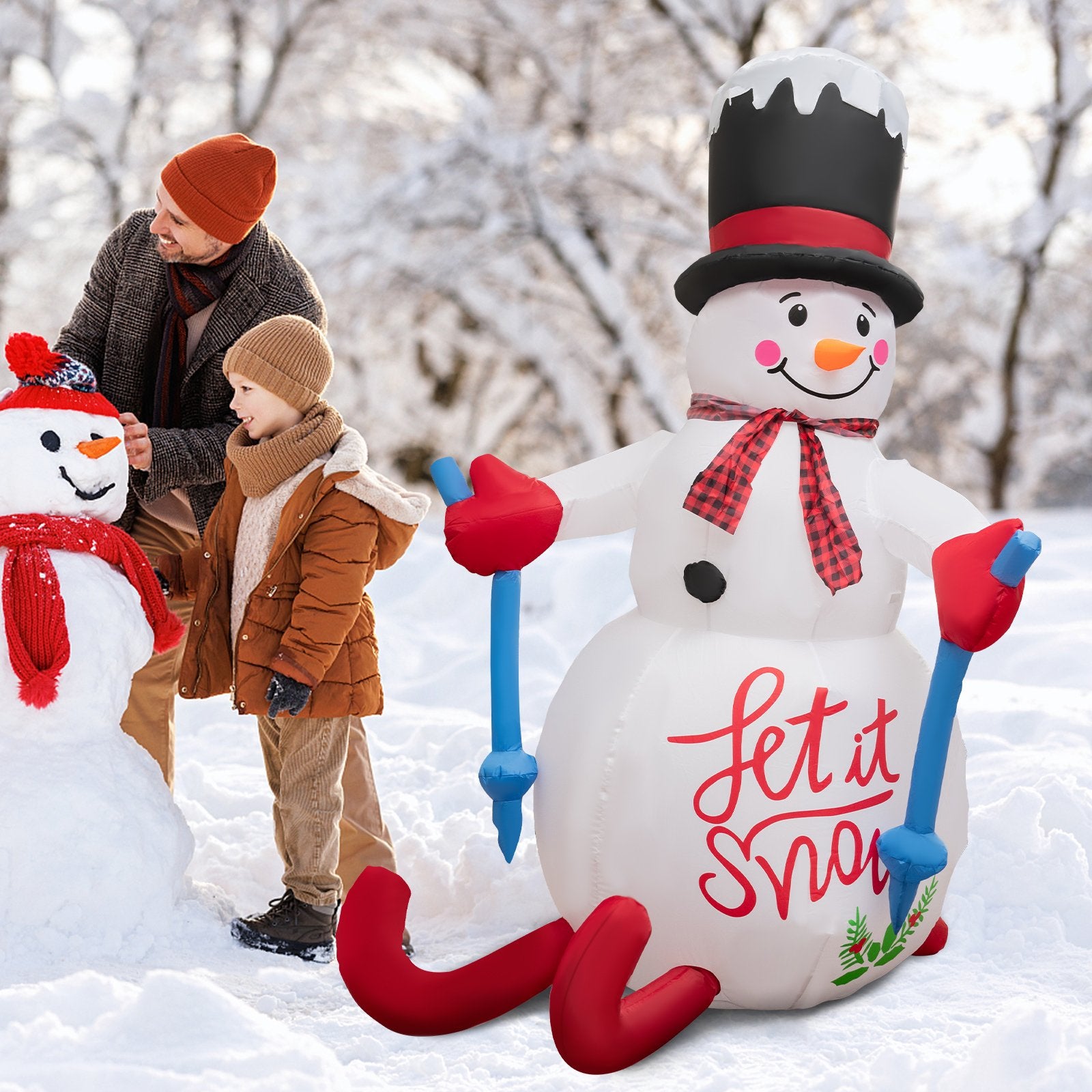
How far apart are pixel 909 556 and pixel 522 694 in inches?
96.7

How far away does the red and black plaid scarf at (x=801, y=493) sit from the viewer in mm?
2379

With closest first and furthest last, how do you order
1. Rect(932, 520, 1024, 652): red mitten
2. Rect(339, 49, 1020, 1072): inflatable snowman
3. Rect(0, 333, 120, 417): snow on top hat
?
Rect(932, 520, 1024, 652): red mitten, Rect(339, 49, 1020, 1072): inflatable snowman, Rect(0, 333, 120, 417): snow on top hat

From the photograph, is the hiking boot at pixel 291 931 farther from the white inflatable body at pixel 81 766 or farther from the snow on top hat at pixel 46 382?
the snow on top hat at pixel 46 382

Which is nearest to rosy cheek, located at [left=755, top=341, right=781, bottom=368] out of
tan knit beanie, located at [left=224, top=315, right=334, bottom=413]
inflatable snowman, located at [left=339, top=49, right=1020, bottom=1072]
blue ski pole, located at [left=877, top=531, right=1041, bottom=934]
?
inflatable snowman, located at [left=339, top=49, right=1020, bottom=1072]

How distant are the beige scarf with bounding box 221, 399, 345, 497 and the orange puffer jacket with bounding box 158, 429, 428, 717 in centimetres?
5

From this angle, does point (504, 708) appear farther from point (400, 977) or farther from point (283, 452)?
point (283, 452)

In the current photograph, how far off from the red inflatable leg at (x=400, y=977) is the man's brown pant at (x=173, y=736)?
746 mm

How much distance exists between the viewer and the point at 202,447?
306 centimetres

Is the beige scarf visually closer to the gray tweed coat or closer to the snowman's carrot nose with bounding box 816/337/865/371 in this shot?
the gray tweed coat

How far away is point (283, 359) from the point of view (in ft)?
9.20

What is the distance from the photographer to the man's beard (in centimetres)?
306

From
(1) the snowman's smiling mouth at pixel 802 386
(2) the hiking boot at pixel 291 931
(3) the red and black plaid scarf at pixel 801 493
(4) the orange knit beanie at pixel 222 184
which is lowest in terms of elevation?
(2) the hiking boot at pixel 291 931

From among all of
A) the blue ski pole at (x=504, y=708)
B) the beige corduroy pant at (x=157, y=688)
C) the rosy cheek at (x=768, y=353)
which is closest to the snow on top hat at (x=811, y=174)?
the rosy cheek at (x=768, y=353)

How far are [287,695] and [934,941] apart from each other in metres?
1.53
